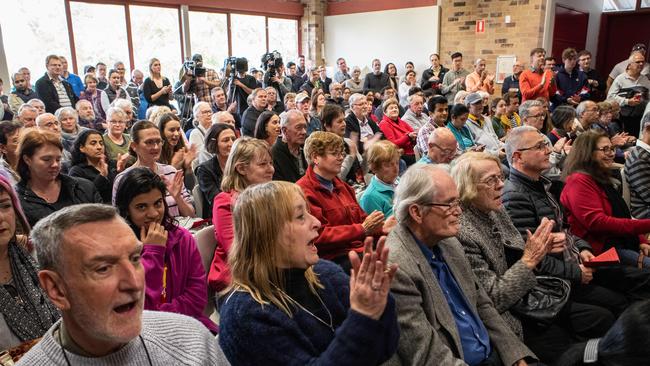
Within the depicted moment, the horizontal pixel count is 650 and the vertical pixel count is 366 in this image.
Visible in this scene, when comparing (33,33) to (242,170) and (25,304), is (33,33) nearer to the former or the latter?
(242,170)

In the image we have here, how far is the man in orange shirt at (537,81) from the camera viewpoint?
22.5 ft

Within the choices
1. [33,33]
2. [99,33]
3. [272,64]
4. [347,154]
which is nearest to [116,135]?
[347,154]

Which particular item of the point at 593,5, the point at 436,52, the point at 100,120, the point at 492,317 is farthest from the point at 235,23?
the point at 492,317

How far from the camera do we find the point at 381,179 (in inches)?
116

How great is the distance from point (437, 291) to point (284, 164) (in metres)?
2.04

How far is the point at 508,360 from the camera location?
1.74m

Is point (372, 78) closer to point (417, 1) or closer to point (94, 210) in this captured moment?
point (417, 1)

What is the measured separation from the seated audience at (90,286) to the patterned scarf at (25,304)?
564 mm

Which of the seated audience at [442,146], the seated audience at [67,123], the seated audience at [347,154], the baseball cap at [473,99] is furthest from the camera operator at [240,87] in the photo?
the seated audience at [442,146]

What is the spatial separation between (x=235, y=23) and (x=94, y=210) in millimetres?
10595

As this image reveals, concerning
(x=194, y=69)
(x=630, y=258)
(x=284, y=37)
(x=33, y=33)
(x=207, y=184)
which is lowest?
(x=630, y=258)

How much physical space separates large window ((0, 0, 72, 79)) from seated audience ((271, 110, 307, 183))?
6435 millimetres

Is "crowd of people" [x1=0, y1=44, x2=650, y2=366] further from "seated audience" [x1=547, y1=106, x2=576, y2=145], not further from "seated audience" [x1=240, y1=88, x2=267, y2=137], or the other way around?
"seated audience" [x1=240, y1=88, x2=267, y2=137]

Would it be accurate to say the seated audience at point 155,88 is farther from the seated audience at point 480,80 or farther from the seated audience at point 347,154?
the seated audience at point 480,80
